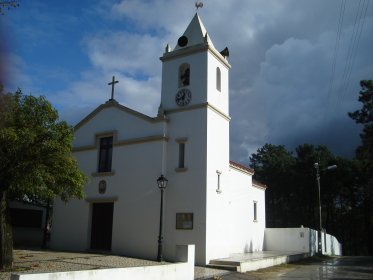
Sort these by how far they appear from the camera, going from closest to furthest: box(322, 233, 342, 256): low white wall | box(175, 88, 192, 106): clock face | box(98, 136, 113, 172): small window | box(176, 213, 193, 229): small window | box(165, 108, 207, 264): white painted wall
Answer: box(165, 108, 207, 264): white painted wall
box(176, 213, 193, 229): small window
box(175, 88, 192, 106): clock face
box(98, 136, 113, 172): small window
box(322, 233, 342, 256): low white wall

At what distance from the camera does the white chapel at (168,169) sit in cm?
1997

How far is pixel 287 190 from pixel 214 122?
36579mm

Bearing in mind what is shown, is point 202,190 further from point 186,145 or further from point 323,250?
point 323,250

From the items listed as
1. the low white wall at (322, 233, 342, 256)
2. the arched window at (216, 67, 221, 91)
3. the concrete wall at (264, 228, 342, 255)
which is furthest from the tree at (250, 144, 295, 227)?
the arched window at (216, 67, 221, 91)

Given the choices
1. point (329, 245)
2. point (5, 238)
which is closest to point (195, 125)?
point (5, 238)

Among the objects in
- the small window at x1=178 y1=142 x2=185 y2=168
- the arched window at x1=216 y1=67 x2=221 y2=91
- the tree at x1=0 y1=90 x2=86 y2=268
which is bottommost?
the tree at x1=0 y1=90 x2=86 y2=268

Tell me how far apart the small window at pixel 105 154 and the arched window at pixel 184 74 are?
5089mm

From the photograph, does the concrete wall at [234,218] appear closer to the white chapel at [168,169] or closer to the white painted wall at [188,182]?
the white chapel at [168,169]

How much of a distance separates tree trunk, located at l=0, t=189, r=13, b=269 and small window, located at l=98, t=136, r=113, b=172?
9.60 m

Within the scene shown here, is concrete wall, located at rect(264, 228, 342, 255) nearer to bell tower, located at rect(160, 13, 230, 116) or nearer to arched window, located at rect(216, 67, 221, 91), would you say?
bell tower, located at rect(160, 13, 230, 116)

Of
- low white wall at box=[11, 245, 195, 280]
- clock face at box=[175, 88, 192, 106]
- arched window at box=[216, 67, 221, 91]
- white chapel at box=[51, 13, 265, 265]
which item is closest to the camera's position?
low white wall at box=[11, 245, 195, 280]

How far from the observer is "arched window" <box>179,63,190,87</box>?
72.0ft

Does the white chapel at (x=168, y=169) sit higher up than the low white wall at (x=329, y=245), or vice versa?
the white chapel at (x=168, y=169)

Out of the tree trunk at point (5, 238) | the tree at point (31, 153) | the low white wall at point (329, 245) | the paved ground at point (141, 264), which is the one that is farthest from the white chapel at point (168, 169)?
the low white wall at point (329, 245)
